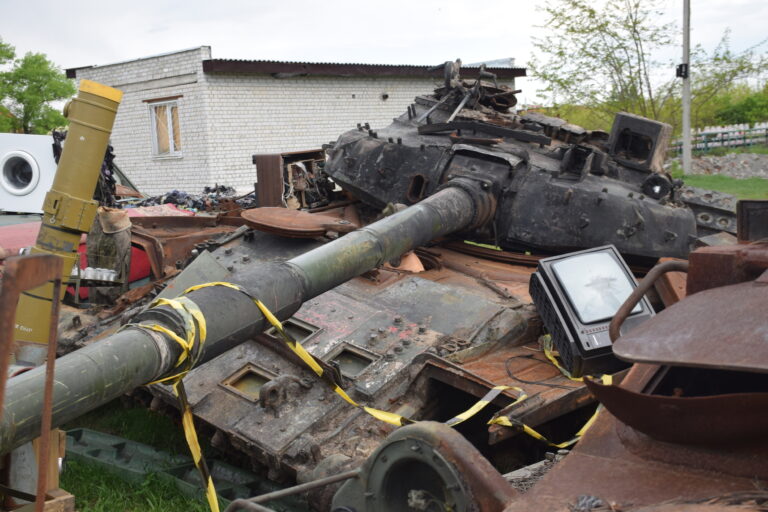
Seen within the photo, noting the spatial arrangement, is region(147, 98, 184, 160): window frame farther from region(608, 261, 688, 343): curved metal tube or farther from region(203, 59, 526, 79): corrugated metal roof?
region(608, 261, 688, 343): curved metal tube

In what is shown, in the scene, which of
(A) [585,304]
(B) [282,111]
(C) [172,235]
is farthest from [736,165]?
(A) [585,304]

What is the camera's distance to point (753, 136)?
25.5 m

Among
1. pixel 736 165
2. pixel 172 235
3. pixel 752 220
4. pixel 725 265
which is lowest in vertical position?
pixel 736 165

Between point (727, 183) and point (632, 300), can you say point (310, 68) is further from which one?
point (632, 300)

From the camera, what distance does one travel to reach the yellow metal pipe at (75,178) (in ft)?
14.8

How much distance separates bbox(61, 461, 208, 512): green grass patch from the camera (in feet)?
15.6

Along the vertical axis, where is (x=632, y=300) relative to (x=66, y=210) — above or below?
below

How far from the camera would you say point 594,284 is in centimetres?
488

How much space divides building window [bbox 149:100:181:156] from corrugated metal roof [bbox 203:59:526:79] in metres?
1.81

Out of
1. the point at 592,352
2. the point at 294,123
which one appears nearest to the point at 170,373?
the point at 592,352

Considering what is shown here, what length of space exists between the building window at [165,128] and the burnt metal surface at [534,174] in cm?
1282

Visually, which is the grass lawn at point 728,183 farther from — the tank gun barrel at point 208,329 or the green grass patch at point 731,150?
the tank gun barrel at point 208,329

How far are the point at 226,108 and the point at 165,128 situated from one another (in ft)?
7.32

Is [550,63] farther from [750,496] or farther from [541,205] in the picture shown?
[750,496]
